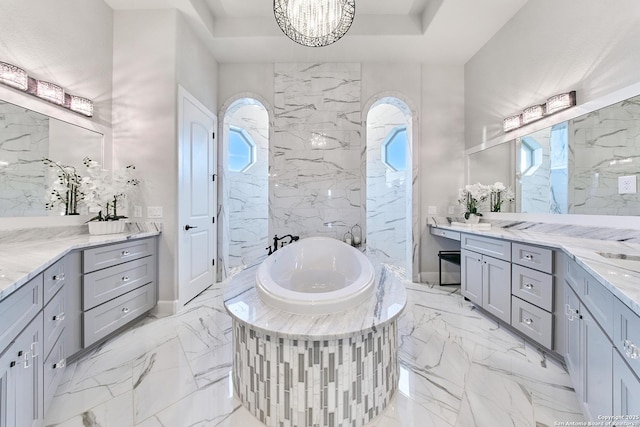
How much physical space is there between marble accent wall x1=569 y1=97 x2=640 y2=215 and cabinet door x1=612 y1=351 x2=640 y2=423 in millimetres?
1416

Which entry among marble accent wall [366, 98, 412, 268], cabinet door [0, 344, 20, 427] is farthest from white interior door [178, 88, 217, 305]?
marble accent wall [366, 98, 412, 268]

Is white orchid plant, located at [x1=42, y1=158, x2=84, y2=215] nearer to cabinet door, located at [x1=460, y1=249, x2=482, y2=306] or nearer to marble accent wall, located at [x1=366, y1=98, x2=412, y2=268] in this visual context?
cabinet door, located at [x1=460, y1=249, x2=482, y2=306]

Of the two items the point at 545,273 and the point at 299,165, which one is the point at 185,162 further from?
the point at 545,273

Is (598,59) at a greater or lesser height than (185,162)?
greater

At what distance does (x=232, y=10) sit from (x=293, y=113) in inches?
49.1

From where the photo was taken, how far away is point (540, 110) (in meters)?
2.40

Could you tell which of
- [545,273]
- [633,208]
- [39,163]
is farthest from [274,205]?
[633,208]

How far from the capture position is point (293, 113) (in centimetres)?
348

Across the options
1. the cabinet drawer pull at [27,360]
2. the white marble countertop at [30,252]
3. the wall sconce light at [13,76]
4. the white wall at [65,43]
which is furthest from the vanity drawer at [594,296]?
the white wall at [65,43]

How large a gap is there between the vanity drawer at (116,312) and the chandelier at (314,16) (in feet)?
7.89

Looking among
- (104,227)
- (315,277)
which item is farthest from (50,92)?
(315,277)

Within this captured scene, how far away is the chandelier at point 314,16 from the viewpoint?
6.19ft

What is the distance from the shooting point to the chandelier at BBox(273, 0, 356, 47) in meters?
1.89

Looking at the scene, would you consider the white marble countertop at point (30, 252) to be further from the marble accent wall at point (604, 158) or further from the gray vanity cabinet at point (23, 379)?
the marble accent wall at point (604, 158)
